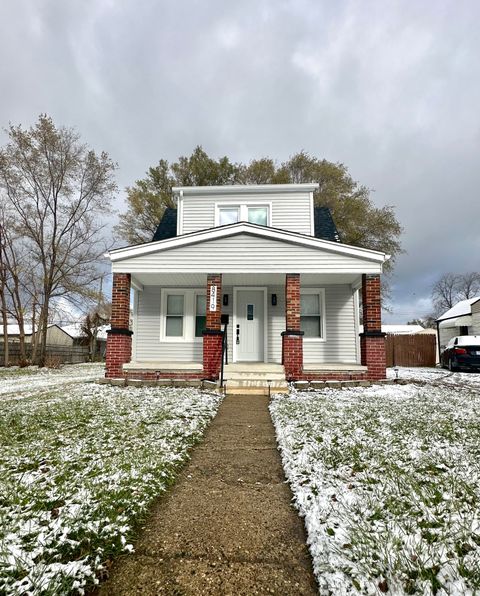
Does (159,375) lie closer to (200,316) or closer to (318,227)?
(200,316)

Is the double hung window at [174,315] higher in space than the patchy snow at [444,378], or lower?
higher

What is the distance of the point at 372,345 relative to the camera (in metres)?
8.78

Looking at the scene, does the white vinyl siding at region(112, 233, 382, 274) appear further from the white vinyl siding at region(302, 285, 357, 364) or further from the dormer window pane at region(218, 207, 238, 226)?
the dormer window pane at region(218, 207, 238, 226)

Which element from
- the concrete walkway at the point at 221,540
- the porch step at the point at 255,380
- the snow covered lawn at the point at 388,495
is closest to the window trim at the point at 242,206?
the porch step at the point at 255,380

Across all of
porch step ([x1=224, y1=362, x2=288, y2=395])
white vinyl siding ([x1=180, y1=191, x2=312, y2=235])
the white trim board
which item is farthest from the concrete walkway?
white vinyl siding ([x1=180, y1=191, x2=312, y2=235])

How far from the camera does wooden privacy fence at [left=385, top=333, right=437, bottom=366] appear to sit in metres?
17.1

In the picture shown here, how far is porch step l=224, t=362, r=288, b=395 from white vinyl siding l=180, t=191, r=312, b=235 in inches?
206

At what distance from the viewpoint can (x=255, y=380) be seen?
317 inches

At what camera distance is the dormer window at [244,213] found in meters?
11.9

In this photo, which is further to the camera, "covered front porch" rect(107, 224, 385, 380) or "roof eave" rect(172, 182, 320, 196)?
"roof eave" rect(172, 182, 320, 196)

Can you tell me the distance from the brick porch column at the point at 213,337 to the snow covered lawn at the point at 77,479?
2444 mm

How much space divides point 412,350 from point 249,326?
10680 millimetres

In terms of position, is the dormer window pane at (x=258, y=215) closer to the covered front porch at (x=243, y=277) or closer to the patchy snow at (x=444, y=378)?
the covered front porch at (x=243, y=277)

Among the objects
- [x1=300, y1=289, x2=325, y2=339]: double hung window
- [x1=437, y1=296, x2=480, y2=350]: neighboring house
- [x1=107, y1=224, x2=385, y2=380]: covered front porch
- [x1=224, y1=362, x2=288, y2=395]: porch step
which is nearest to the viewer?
[x1=224, y1=362, x2=288, y2=395]: porch step
